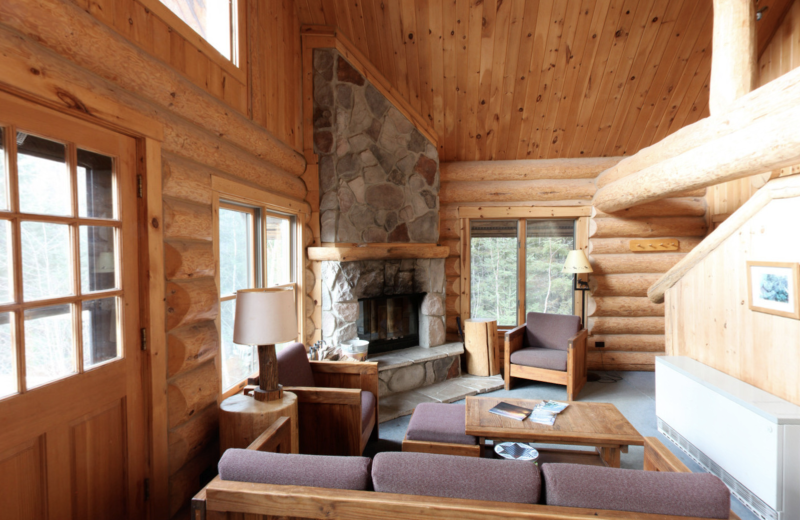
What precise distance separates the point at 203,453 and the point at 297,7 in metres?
4.06

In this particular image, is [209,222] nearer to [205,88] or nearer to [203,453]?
[205,88]

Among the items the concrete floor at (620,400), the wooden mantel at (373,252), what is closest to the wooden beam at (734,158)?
the concrete floor at (620,400)

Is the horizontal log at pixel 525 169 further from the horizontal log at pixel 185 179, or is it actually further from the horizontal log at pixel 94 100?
the horizontal log at pixel 185 179

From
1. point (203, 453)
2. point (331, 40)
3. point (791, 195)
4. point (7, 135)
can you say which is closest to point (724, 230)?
point (791, 195)

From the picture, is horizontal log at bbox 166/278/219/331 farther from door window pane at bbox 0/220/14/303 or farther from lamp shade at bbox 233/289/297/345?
door window pane at bbox 0/220/14/303

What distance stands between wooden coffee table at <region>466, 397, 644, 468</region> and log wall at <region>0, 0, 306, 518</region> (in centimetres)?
176

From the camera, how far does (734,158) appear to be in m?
2.93

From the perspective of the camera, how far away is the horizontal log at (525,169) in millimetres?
6059

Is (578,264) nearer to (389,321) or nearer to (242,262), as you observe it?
(389,321)

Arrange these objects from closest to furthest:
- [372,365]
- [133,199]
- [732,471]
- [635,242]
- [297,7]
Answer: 1. [133,199]
2. [732,471]
3. [372,365]
4. [297,7]
5. [635,242]

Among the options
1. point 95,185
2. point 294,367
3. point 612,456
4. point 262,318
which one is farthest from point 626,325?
point 95,185

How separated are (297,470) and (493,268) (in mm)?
4971

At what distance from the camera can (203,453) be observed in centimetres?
263

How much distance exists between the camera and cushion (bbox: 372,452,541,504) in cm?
162
